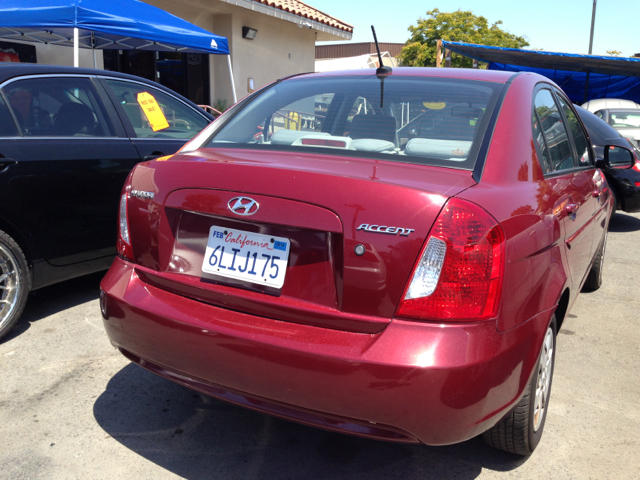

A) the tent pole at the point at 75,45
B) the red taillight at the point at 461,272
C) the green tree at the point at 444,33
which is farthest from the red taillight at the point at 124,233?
the green tree at the point at 444,33

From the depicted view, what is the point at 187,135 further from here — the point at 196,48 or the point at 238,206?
the point at 196,48

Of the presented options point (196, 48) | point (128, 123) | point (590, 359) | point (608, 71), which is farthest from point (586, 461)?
point (608, 71)

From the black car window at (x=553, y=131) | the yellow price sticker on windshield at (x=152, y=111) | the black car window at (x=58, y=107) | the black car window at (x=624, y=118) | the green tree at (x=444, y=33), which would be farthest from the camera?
the green tree at (x=444, y=33)

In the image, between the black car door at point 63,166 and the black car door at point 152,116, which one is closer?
the black car door at point 63,166

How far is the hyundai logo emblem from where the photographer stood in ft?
6.18

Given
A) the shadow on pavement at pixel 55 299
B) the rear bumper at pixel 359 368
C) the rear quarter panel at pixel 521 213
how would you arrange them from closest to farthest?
the rear bumper at pixel 359 368 → the rear quarter panel at pixel 521 213 → the shadow on pavement at pixel 55 299

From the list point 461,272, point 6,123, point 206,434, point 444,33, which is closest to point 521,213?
point 461,272

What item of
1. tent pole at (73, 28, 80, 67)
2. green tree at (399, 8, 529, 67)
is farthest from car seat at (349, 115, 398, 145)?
green tree at (399, 8, 529, 67)

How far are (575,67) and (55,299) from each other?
17701mm

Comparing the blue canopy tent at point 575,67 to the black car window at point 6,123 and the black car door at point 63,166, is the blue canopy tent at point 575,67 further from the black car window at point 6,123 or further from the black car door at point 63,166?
the black car window at point 6,123

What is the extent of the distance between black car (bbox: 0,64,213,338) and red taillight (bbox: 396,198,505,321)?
Result: 2.49 metres

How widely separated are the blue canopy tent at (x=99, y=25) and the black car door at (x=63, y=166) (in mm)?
3302

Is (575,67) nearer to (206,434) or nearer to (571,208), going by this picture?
(571,208)

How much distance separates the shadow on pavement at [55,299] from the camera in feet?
11.7
